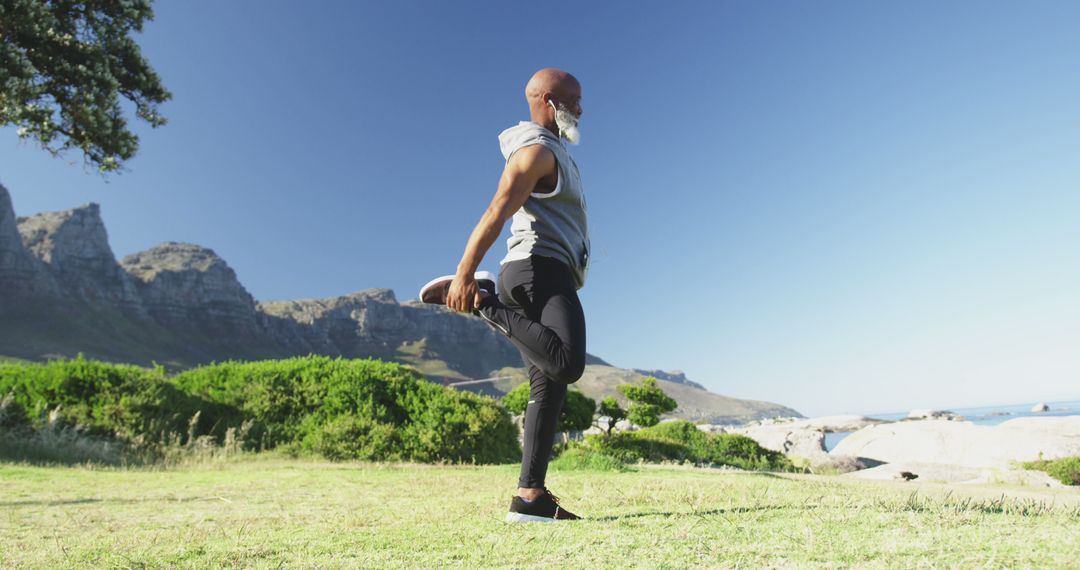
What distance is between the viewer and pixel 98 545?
243cm

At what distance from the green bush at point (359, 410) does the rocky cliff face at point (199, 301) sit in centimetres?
17988

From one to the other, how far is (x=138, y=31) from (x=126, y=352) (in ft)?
469

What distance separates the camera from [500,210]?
113 inches

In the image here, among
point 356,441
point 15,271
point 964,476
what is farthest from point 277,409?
point 15,271

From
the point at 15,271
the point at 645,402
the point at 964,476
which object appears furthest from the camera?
the point at 15,271

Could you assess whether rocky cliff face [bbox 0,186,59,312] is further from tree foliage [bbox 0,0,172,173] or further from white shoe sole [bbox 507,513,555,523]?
white shoe sole [bbox 507,513,555,523]

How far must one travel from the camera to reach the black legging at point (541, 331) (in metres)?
2.85

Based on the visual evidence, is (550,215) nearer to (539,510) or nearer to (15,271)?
(539,510)

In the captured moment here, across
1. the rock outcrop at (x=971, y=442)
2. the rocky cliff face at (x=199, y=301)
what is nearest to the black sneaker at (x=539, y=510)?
the rock outcrop at (x=971, y=442)

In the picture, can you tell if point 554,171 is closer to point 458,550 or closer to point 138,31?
point 458,550

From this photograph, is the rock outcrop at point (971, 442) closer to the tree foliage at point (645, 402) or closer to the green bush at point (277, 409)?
the tree foliage at point (645, 402)

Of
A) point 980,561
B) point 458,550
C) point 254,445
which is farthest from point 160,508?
point 254,445

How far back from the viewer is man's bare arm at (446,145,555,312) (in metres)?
2.88

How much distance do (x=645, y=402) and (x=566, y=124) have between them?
48.3 ft
